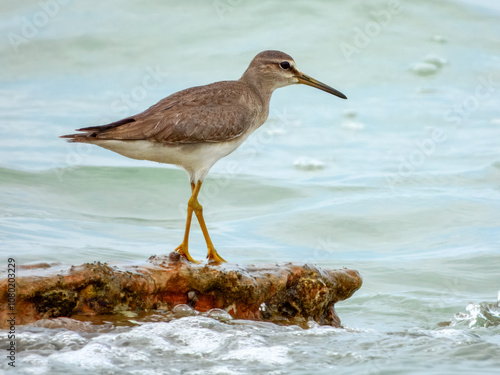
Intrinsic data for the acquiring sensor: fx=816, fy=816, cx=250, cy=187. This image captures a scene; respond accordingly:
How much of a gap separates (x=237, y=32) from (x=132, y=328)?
48.2 ft

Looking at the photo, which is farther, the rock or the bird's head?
the bird's head

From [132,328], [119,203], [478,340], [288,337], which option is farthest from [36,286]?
[119,203]

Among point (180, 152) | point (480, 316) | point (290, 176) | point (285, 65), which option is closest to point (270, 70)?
point (285, 65)

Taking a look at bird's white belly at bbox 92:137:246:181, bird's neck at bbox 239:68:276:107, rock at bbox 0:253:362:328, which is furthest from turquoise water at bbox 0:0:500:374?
bird's neck at bbox 239:68:276:107

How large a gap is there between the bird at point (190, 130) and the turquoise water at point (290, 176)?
1.15 metres

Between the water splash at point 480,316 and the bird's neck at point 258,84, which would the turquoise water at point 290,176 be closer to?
the water splash at point 480,316

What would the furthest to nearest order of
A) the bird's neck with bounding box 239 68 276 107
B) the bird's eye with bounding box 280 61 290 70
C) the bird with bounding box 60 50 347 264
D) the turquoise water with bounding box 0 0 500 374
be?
the bird's eye with bounding box 280 61 290 70 < the bird's neck with bounding box 239 68 276 107 < the bird with bounding box 60 50 347 264 < the turquoise water with bounding box 0 0 500 374

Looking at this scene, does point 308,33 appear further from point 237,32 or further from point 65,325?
point 65,325

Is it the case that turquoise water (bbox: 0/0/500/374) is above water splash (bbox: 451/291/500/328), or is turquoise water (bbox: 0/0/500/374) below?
above

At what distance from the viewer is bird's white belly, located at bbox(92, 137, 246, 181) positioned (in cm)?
752

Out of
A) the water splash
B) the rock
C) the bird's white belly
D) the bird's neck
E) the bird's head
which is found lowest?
the water splash

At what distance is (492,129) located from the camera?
15.8 metres

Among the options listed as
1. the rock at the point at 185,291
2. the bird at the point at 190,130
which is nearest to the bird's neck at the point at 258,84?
the bird at the point at 190,130

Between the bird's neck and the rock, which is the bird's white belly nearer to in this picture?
the bird's neck
